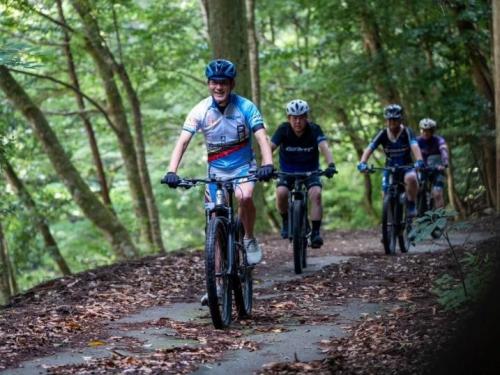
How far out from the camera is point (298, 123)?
10.9 meters

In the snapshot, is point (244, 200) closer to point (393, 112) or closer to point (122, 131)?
point (393, 112)

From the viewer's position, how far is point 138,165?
21.4 meters

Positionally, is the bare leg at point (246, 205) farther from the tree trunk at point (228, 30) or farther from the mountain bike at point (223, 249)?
the tree trunk at point (228, 30)

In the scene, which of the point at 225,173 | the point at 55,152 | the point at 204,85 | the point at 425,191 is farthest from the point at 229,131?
the point at 204,85

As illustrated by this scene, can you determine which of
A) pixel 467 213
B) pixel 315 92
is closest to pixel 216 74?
pixel 467 213

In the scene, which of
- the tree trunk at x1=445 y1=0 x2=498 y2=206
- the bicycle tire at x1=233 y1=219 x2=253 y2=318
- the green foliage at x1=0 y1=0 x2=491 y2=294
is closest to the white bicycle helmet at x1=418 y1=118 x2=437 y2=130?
the green foliage at x1=0 y1=0 x2=491 y2=294

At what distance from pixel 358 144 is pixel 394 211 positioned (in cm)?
1692

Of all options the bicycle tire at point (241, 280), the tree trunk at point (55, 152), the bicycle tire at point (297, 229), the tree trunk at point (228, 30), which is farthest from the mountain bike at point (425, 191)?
the bicycle tire at point (241, 280)

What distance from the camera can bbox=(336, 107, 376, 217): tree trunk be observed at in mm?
28625

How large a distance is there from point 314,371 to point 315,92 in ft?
69.7

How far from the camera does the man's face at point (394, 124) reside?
13.0m

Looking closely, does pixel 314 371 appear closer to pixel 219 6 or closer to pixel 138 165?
pixel 219 6

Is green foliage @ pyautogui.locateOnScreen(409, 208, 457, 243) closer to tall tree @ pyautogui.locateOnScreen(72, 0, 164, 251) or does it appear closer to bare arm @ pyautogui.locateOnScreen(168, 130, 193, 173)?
bare arm @ pyautogui.locateOnScreen(168, 130, 193, 173)

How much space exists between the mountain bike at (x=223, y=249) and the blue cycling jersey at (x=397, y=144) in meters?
5.74
